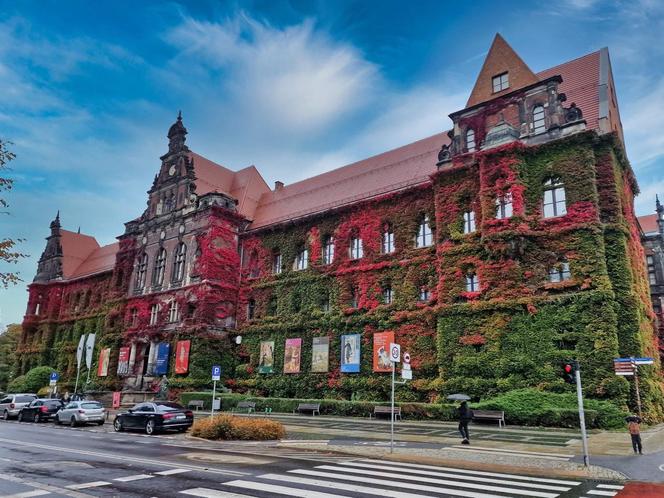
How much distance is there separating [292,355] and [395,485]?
28608 millimetres

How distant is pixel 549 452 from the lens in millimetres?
15859

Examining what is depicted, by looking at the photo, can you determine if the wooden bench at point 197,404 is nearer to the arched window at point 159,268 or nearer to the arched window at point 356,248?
the arched window at point 159,268

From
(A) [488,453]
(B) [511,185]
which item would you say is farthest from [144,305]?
(A) [488,453]

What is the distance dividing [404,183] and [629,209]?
14710 millimetres

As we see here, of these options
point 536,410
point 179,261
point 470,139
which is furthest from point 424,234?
point 179,261

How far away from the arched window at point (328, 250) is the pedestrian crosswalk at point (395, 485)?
27.3 m

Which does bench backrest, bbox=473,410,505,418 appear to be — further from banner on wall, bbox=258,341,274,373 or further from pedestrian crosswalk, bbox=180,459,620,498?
banner on wall, bbox=258,341,274,373

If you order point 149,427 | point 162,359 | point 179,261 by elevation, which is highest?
point 179,261

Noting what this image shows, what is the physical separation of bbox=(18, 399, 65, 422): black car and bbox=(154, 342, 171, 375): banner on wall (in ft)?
37.4

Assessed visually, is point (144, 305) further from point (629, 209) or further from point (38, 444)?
point (629, 209)

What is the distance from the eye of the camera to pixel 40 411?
104 feet

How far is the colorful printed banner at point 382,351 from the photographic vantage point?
3297 cm

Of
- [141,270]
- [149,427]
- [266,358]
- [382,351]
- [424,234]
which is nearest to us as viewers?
[149,427]

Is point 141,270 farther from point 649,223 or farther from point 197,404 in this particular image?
point 649,223
